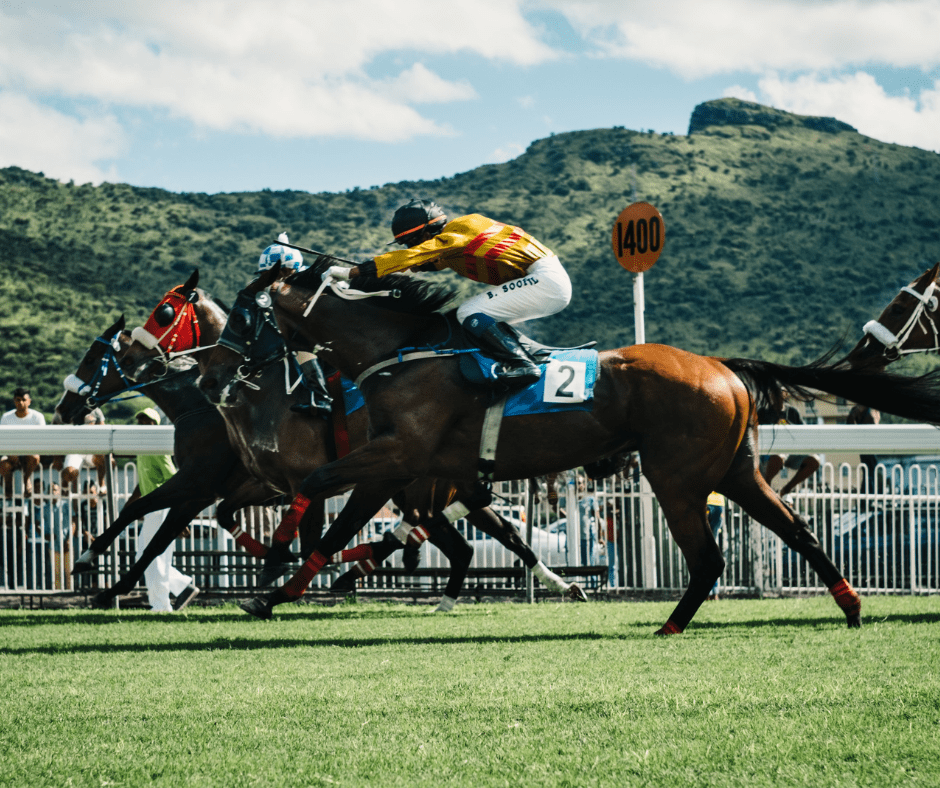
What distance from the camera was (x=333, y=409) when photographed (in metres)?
8.50

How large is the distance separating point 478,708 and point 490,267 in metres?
3.38

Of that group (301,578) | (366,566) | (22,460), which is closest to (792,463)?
(366,566)

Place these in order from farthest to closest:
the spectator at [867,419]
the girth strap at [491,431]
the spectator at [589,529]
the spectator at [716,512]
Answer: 1. the spectator at [589,529]
2. the spectator at [867,419]
3. the spectator at [716,512]
4. the girth strap at [491,431]

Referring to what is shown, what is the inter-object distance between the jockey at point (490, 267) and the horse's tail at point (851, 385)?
1297 millimetres

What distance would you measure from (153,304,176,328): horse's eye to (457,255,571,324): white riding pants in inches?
118

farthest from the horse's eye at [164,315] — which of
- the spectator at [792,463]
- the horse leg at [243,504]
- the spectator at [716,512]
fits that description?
the spectator at [792,463]

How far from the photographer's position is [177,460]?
8992mm

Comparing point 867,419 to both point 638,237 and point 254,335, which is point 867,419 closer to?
point 638,237

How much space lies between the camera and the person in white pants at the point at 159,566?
390 inches

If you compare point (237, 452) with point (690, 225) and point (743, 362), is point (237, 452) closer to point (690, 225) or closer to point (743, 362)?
point (743, 362)

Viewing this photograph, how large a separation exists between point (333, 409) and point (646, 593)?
3.83m

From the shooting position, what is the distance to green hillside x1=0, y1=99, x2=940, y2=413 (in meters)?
59.7

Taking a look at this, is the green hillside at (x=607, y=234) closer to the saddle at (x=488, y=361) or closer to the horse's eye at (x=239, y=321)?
the horse's eye at (x=239, y=321)

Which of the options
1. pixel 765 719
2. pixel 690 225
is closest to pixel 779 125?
pixel 690 225
